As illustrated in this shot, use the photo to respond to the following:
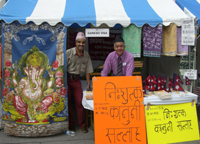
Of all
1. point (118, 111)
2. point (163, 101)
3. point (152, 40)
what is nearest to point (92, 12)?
point (152, 40)

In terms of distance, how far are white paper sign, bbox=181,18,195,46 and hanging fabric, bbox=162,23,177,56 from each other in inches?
5.9

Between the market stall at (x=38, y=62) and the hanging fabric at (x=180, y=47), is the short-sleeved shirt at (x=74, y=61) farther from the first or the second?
the hanging fabric at (x=180, y=47)

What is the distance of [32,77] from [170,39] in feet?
9.35

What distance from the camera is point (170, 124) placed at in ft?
9.91

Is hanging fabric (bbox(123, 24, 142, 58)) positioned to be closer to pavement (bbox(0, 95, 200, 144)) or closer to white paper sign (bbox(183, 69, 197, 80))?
white paper sign (bbox(183, 69, 197, 80))

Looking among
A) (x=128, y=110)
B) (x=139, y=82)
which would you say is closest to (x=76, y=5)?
(x=139, y=82)

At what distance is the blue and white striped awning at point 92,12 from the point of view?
11.2 ft

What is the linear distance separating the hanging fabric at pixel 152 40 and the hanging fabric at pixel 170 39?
0.58ft

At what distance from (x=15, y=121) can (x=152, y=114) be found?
8.17 feet

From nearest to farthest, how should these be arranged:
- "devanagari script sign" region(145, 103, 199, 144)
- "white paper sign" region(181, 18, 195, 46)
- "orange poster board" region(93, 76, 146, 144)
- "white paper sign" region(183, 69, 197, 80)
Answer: "orange poster board" region(93, 76, 146, 144), "devanagari script sign" region(145, 103, 199, 144), "white paper sign" region(181, 18, 195, 46), "white paper sign" region(183, 69, 197, 80)

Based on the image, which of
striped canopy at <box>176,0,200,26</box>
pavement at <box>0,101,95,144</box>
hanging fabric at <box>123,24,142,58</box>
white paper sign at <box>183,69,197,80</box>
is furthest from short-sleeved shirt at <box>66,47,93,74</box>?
striped canopy at <box>176,0,200,26</box>

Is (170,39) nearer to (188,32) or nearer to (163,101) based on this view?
(188,32)

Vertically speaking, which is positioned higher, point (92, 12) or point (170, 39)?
point (92, 12)

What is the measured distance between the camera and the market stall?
3371 mm
